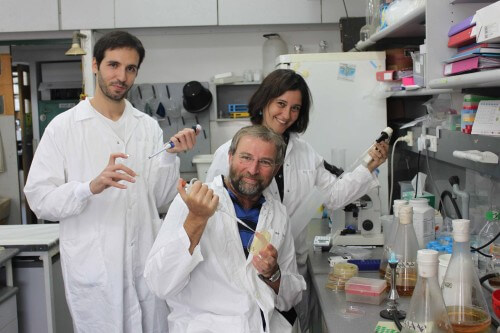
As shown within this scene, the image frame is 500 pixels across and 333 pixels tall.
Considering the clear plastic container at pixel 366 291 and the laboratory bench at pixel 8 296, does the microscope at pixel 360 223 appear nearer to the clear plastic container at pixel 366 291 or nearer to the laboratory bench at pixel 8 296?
the clear plastic container at pixel 366 291

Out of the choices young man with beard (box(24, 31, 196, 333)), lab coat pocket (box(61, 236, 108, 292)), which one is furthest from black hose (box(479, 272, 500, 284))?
lab coat pocket (box(61, 236, 108, 292))

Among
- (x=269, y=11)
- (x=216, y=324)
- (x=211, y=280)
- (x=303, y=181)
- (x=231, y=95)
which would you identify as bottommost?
(x=216, y=324)

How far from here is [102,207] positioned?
2.20 m

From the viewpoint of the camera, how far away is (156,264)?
1672 mm

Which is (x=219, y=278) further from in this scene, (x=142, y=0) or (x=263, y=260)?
(x=142, y=0)

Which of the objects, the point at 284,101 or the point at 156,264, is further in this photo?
the point at 284,101

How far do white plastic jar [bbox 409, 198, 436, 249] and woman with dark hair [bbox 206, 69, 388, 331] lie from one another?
12.1 inches

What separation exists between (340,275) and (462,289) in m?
0.56

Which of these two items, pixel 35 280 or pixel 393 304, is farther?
pixel 35 280

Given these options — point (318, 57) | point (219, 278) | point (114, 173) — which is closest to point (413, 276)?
point (219, 278)

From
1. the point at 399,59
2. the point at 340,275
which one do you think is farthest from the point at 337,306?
the point at 399,59

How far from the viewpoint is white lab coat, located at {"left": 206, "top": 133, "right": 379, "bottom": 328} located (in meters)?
2.39

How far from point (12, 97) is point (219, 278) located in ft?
16.6

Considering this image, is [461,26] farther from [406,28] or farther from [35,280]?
[35,280]
